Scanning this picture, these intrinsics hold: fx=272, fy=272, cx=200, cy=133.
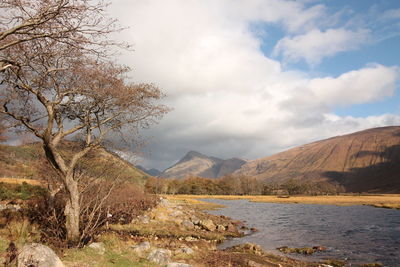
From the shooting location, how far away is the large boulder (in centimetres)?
769

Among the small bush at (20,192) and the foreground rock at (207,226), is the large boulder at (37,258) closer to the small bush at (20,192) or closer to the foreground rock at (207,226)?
the small bush at (20,192)

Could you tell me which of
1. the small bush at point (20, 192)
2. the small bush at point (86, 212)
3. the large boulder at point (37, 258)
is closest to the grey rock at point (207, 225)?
the small bush at point (86, 212)

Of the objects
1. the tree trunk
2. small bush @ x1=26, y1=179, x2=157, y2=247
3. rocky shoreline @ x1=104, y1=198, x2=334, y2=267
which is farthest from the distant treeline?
the tree trunk

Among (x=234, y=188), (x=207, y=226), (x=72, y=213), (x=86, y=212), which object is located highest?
(x=72, y=213)

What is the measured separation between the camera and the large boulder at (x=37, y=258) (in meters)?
7.69

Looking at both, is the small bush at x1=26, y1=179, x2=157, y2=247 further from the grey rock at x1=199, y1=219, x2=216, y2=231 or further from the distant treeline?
the distant treeline

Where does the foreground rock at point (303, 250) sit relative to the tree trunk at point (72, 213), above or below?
below

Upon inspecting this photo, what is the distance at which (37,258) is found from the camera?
25.7 feet

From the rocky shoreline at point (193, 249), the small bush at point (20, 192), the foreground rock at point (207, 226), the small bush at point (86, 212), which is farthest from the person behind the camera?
the foreground rock at point (207, 226)

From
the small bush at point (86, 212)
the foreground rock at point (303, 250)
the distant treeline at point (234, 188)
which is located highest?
the small bush at point (86, 212)

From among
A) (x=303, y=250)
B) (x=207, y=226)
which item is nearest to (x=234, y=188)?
(x=207, y=226)

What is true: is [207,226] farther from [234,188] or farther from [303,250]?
[234,188]

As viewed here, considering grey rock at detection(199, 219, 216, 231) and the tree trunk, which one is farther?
grey rock at detection(199, 219, 216, 231)

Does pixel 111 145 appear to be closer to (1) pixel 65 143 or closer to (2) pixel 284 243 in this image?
(1) pixel 65 143
